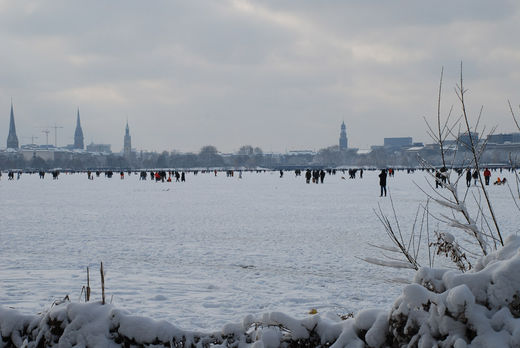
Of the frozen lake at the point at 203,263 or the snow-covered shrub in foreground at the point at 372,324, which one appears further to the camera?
the frozen lake at the point at 203,263

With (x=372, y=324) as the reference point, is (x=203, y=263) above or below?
below

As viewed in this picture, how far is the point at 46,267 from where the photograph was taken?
9.30 meters

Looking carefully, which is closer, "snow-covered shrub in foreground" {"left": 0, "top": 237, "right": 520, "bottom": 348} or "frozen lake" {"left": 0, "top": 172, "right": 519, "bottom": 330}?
"snow-covered shrub in foreground" {"left": 0, "top": 237, "right": 520, "bottom": 348}

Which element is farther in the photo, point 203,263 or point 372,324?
point 203,263

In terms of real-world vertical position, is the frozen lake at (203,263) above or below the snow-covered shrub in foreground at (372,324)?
below

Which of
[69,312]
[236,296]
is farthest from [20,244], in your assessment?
[69,312]

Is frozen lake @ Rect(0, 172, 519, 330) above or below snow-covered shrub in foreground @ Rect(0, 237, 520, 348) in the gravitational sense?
below

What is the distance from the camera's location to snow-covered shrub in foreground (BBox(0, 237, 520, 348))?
7.13ft

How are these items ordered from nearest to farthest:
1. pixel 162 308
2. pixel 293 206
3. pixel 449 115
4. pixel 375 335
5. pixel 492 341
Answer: pixel 492 341, pixel 375 335, pixel 449 115, pixel 162 308, pixel 293 206

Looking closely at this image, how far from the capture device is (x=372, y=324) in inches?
96.5

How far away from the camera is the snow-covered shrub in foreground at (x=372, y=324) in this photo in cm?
217

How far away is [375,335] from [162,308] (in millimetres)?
4463

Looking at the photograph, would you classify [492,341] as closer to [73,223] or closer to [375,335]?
[375,335]

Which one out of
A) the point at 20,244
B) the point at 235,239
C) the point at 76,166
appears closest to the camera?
the point at 20,244
